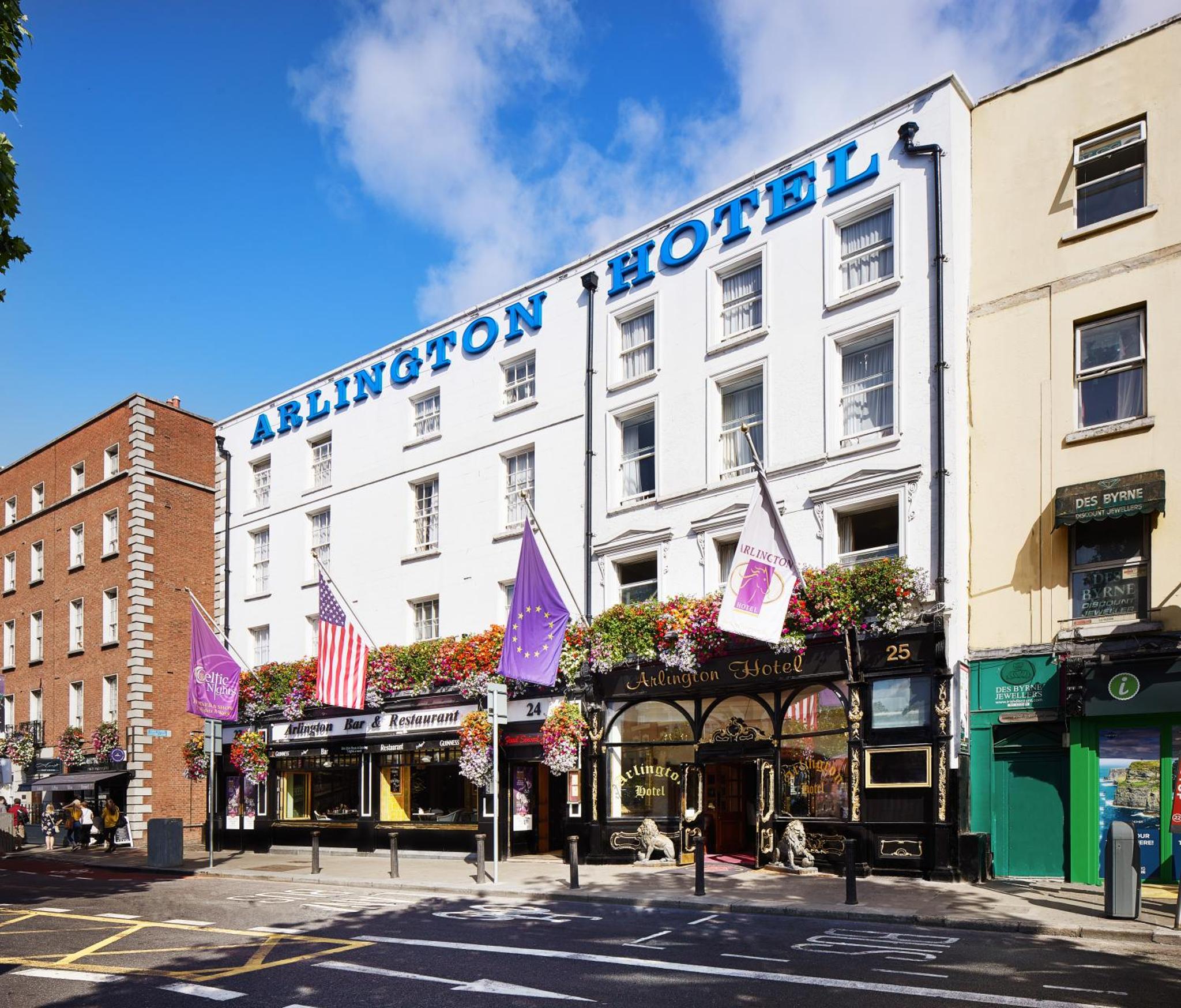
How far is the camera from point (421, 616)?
28391 millimetres

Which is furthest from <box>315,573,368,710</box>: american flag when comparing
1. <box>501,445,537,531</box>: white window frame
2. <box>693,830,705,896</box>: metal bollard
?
<box>693,830,705,896</box>: metal bollard

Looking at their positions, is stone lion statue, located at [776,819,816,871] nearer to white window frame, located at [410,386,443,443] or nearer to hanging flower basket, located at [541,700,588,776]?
hanging flower basket, located at [541,700,588,776]

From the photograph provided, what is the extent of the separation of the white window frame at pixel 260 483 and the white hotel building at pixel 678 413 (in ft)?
3.96

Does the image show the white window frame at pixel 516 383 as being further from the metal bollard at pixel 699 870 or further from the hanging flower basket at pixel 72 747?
the hanging flower basket at pixel 72 747

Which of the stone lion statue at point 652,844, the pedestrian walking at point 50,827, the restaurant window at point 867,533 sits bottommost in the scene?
the pedestrian walking at point 50,827

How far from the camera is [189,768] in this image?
3125 cm

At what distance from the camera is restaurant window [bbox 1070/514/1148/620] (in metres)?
16.8

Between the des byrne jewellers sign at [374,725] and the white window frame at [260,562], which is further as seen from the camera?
the white window frame at [260,562]

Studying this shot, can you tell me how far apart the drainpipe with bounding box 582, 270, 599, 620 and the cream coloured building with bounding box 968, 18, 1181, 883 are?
8664 millimetres

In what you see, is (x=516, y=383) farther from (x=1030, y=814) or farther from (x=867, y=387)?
(x=1030, y=814)

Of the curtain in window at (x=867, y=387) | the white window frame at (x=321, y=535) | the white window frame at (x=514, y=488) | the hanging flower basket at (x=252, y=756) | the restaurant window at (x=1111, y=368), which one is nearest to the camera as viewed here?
the restaurant window at (x=1111, y=368)

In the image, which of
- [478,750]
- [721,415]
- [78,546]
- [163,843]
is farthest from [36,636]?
[721,415]

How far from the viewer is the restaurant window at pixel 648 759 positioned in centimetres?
2195

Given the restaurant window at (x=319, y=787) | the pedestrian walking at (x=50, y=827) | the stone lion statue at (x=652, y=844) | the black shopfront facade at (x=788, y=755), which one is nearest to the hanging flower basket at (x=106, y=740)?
the pedestrian walking at (x=50, y=827)
